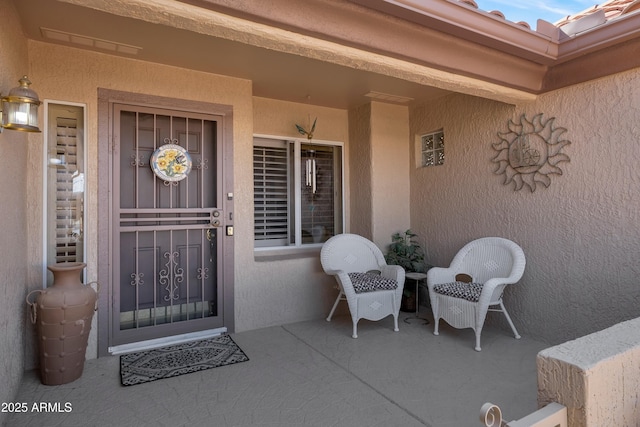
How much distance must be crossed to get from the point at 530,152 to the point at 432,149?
4.49ft

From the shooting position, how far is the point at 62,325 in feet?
8.82

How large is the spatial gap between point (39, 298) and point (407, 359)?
9.33 ft

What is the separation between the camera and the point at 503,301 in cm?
381

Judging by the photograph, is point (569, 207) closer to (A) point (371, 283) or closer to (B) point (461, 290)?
(B) point (461, 290)

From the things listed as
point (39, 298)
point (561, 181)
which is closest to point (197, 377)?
point (39, 298)

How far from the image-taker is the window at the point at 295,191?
455cm

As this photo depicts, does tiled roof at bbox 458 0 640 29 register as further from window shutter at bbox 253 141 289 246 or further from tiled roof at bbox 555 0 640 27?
window shutter at bbox 253 141 289 246

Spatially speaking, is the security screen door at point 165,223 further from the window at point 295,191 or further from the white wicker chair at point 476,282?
the white wicker chair at point 476,282

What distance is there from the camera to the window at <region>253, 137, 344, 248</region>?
4547 millimetres

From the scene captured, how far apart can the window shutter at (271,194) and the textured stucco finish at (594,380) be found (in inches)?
144

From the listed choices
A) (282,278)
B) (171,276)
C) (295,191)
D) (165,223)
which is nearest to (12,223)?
(165,223)

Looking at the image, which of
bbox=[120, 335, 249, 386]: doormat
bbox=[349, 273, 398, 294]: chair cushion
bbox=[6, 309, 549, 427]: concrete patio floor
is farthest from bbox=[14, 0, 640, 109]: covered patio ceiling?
bbox=[120, 335, 249, 386]: doormat

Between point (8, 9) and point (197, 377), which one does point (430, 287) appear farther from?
point (8, 9)

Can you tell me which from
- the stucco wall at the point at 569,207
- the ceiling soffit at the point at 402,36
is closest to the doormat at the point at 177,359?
the ceiling soffit at the point at 402,36
